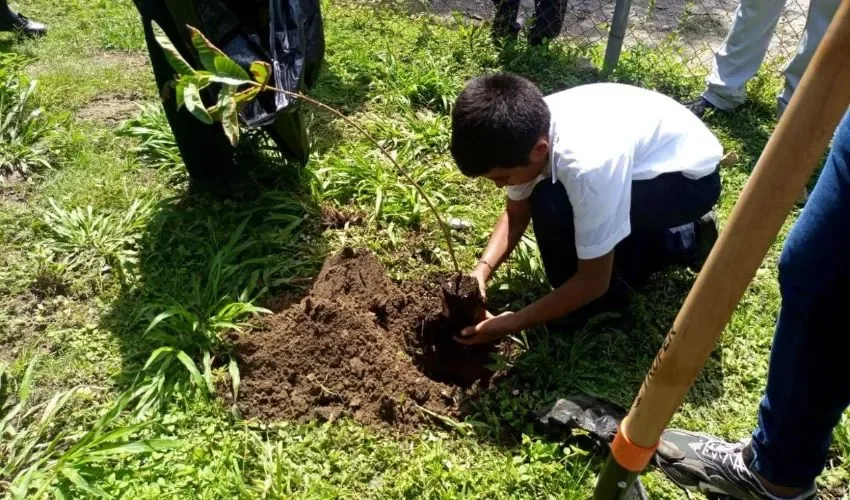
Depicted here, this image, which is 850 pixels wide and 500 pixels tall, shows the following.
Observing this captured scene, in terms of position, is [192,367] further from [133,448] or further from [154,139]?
[154,139]

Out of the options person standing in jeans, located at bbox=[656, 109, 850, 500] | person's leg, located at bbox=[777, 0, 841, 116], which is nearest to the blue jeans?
person standing in jeans, located at bbox=[656, 109, 850, 500]

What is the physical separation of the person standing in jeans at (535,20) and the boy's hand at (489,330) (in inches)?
106

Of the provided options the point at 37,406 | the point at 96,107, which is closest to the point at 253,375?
the point at 37,406

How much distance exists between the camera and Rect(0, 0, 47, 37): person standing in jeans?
4.43 m

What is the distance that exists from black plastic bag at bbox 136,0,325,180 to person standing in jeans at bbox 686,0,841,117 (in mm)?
2362

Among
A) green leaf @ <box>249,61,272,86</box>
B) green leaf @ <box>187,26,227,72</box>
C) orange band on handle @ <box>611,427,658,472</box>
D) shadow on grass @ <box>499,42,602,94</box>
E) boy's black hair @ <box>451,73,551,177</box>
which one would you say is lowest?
shadow on grass @ <box>499,42,602,94</box>

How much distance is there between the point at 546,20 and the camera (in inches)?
181

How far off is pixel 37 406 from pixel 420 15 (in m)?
3.81

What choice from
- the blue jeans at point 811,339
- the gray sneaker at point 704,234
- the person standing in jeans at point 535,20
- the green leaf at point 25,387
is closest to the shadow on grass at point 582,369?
the gray sneaker at point 704,234

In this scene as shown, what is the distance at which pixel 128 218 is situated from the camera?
309 centimetres

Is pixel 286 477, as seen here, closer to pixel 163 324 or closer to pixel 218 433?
pixel 218 433

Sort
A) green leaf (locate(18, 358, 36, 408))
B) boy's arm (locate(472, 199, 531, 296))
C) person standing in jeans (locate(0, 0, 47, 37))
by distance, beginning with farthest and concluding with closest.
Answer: person standing in jeans (locate(0, 0, 47, 37)), boy's arm (locate(472, 199, 531, 296)), green leaf (locate(18, 358, 36, 408))

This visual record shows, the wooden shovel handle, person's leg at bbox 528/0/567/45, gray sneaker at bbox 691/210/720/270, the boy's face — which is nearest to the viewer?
the wooden shovel handle

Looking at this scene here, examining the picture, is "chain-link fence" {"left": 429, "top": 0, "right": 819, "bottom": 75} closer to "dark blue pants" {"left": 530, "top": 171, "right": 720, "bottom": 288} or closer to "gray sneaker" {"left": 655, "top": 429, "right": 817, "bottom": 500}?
"dark blue pants" {"left": 530, "top": 171, "right": 720, "bottom": 288}
